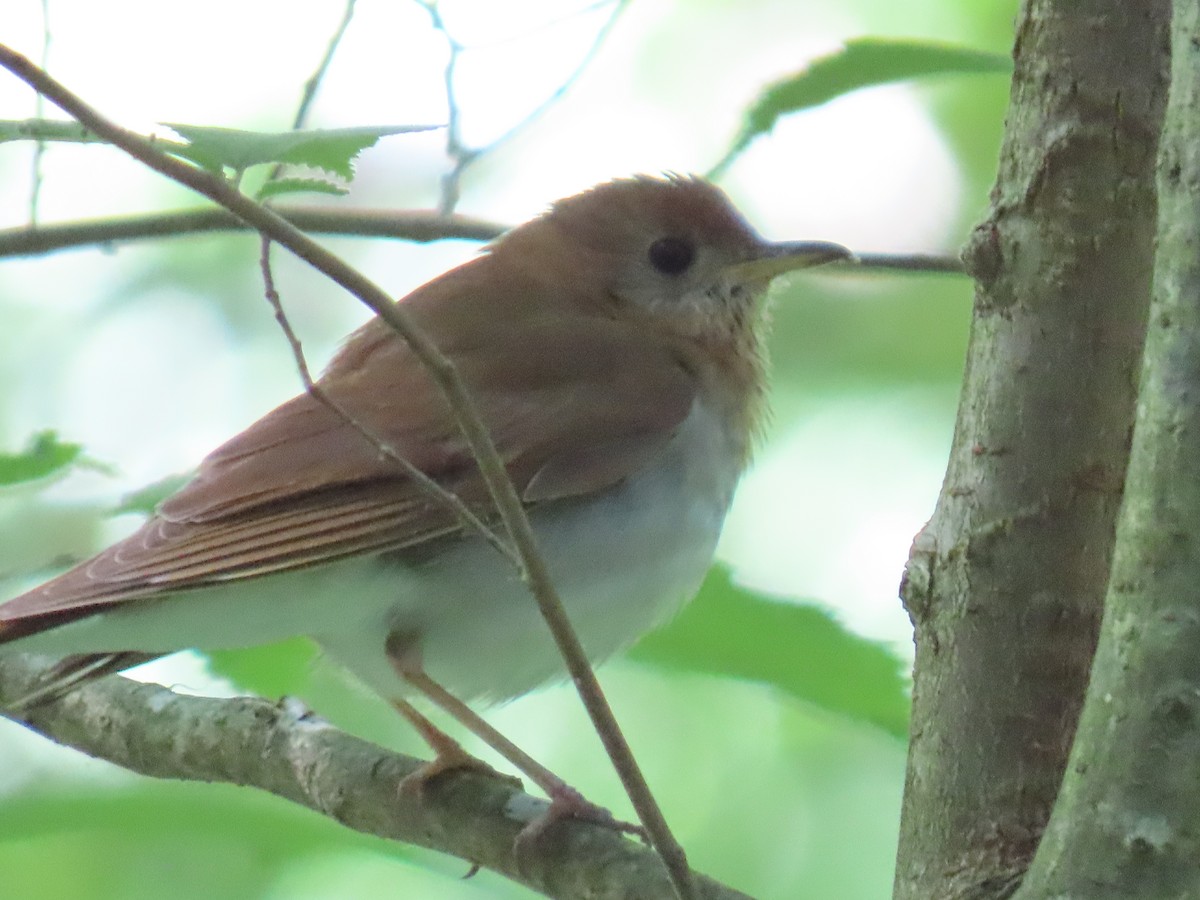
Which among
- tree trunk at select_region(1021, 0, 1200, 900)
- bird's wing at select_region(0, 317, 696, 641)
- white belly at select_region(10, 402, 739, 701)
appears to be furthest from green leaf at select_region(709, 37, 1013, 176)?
tree trunk at select_region(1021, 0, 1200, 900)

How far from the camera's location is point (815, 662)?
9.36 ft

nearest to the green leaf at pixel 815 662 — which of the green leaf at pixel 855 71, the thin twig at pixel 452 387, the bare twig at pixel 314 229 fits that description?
the bare twig at pixel 314 229

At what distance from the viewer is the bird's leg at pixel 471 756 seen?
2641 millimetres

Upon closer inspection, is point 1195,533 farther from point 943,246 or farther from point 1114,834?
point 943,246

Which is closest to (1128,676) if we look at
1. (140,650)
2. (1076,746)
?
(1076,746)

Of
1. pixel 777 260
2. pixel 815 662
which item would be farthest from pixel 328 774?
pixel 777 260

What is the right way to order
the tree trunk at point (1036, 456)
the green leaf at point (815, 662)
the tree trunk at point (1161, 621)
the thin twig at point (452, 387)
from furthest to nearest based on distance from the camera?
the green leaf at point (815, 662) < the tree trunk at point (1036, 456) < the thin twig at point (452, 387) < the tree trunk at point (1161, 621)

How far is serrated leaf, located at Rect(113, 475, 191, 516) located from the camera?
335cm

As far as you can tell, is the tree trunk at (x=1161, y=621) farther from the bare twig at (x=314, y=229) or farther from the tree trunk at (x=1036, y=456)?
the bare twig at (x=314, y=229)

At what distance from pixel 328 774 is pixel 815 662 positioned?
100cm

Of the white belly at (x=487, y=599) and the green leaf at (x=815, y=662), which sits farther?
the white belly at (x=487, y=599)

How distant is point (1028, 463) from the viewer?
2.20 metres

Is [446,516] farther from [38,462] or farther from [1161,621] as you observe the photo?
[1161,621]

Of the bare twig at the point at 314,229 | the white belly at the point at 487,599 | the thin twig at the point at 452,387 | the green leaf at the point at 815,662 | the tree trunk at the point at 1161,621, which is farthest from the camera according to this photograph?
the bare twig at the point at 314,229
